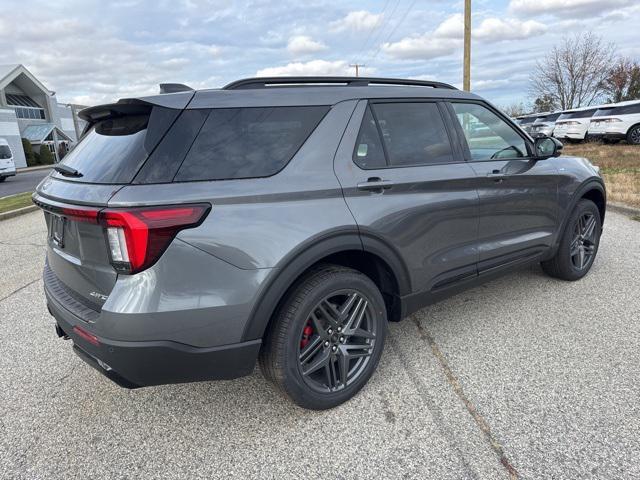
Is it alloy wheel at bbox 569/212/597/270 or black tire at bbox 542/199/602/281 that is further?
alloy wheel at bbox 569/212/597/270

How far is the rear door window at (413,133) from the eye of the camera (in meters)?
2.89

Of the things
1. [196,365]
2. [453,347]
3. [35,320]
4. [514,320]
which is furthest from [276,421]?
[35,320]

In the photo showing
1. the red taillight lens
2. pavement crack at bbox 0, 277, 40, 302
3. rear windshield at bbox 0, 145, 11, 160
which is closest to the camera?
the red taillight lens

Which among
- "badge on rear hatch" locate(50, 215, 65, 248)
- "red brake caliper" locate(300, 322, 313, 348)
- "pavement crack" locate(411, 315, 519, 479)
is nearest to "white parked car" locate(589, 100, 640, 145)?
"pavement crack" locate(411, 315, 519, 479)

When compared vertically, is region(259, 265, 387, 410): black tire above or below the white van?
above

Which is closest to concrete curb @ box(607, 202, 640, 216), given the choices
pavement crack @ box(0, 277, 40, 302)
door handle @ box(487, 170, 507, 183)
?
door handle @ box(487, 170, 507, 183)

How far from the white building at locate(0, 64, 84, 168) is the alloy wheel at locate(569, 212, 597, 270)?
46.0 metres

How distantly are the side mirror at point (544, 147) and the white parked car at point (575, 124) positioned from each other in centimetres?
1666

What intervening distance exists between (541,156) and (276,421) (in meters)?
2.98

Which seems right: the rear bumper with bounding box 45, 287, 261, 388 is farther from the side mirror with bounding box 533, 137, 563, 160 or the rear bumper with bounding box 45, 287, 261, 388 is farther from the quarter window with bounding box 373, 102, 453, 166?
the side mirror with bounding box 533, 137, 563, 160

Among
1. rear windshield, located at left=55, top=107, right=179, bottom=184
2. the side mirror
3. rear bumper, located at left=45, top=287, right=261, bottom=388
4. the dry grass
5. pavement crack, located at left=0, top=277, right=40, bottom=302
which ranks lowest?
the dry grass

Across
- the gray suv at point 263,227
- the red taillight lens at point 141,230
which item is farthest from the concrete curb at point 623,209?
the red taillight lens at point 141,230

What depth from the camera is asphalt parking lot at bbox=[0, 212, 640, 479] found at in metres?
2.23

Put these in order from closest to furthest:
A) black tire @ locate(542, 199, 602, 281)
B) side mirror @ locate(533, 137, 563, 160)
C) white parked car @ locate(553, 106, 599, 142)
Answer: side mirror @ locate(533, 137, 563, 160) < black tire @ locate(542, 199, 602, 281) < white parked car @ locate(553, 106, 599, 142)
